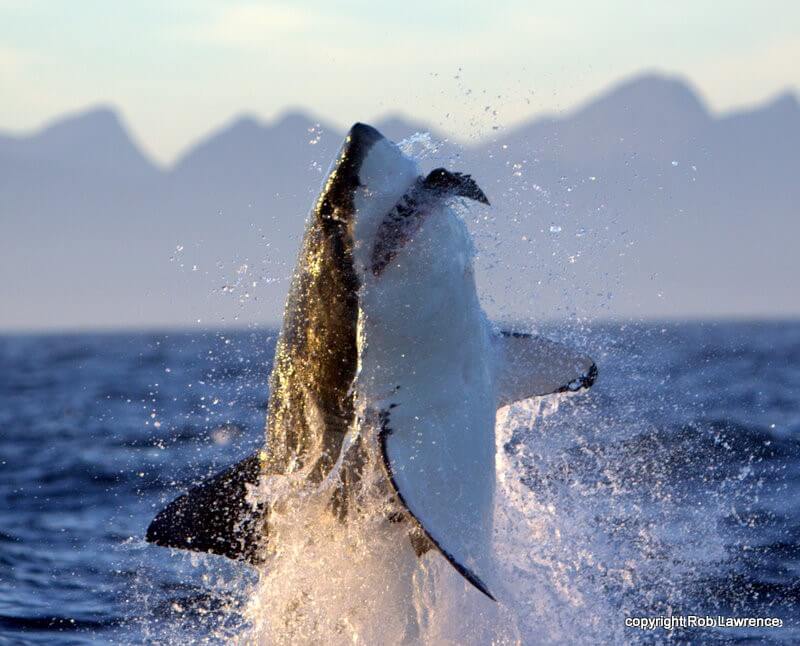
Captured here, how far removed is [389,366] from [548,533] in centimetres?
242

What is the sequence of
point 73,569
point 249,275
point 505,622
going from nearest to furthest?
point 505,622 → point 249,275 → point 73,569

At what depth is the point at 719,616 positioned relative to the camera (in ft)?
29.2

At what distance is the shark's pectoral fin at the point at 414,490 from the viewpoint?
6.52 meters

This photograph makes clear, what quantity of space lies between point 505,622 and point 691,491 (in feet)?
20.0

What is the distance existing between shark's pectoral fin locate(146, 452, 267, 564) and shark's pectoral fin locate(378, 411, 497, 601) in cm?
123

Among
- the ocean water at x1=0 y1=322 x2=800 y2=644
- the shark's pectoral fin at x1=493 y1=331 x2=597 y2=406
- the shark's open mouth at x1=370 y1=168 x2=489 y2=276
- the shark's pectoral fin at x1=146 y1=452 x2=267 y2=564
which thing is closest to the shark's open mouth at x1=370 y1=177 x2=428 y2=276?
the shark's open mouth at x1=370 y1=168 x2=489 y2=276

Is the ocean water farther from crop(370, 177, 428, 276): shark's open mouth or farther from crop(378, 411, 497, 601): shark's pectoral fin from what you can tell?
crop(370, 177, 428, 276): shark's open mouth

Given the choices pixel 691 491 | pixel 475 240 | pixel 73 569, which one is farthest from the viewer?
pixel 691 491

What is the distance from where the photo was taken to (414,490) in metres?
6.64

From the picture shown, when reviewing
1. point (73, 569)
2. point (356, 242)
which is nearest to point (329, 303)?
point (356, 242)

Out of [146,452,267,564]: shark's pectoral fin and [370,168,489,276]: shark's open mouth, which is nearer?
[370,168,489,276]: shark's open mouth

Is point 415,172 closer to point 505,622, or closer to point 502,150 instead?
point 502,150

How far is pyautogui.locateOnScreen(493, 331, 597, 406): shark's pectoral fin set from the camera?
7.57 m

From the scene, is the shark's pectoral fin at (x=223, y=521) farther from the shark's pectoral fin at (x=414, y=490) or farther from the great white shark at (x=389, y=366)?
the shark's pectoral fin at (x=414, y=490)
